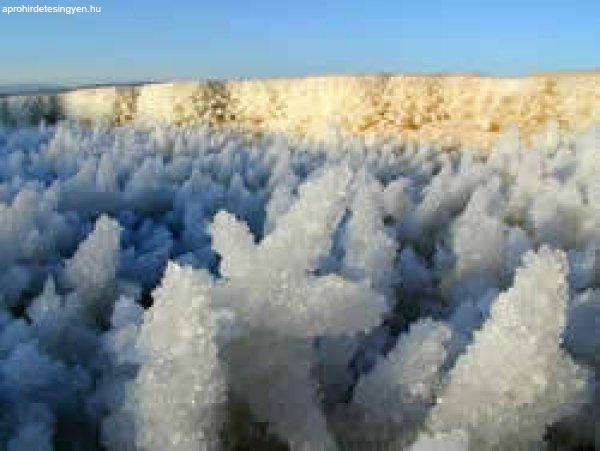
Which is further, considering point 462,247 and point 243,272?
point 462,247

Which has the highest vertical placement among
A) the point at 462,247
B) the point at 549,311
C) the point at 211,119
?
the point at 549,311

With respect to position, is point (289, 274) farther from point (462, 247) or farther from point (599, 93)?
point (599, 93)

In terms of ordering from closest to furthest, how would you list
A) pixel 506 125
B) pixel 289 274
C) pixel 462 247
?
pixel 289 274
pixel 462 247
pixel 506 125

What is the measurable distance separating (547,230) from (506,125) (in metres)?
4.22

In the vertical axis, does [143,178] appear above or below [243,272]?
below

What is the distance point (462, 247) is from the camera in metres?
2.13

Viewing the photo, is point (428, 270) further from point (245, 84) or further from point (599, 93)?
point (245, 84)

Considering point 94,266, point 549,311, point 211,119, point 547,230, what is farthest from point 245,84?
point 549,311

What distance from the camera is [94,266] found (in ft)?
5.63

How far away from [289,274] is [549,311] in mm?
349

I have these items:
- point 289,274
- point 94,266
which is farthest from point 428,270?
point 289,274

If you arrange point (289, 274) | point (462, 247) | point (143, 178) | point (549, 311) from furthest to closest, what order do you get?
point (143, 178), point (462, 247), point (289, 274), point (549, 311)

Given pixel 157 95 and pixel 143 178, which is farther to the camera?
pixel 157 95

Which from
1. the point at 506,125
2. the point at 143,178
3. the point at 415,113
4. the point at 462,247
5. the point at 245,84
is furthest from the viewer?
the point at 245,84
